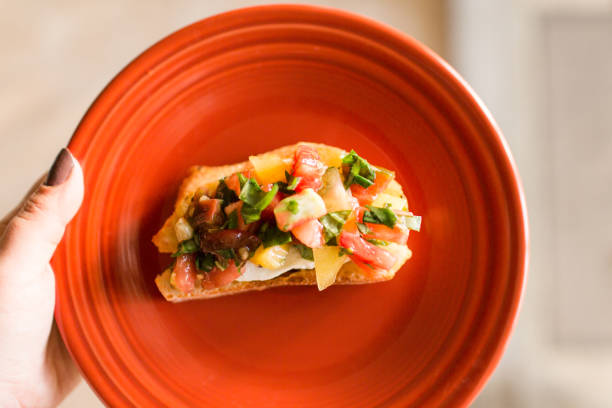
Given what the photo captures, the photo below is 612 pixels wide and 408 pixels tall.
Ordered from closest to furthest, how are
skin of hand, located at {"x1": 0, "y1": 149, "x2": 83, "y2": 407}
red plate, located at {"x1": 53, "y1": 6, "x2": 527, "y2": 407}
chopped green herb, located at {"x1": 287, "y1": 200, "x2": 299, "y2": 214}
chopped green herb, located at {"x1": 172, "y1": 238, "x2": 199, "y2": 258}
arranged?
chopped green herb, located at {"x1": 287, "y1": 200, "x2": 299, "y2": 214} < skin of hand, located at {"x1": 0, "y1": 149, "x2": 83, "y2": 407} < chopped green herb, located at {"x1": 172, "y1": 238, "x2": 199, "y2": 258} < red plate, located at {"x1": 53, "y1": 6, "x2": 527, "y2": 407}

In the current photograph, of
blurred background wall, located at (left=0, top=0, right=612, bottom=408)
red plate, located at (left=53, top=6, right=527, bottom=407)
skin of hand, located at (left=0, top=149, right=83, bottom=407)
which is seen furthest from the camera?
blurred background wall, located at (left=0, top=0, right=612, bottom=408)

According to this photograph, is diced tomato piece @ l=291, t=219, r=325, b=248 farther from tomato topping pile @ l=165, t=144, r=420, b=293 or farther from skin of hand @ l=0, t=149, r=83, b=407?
skin of hand @ l=0, t=149, r=83, b=407

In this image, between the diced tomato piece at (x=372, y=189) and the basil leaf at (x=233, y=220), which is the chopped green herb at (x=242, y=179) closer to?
the basil leaf at (x=233, y=220)

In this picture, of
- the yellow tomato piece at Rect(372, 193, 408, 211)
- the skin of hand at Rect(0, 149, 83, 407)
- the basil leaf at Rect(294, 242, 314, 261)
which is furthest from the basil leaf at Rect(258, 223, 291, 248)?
the skin of hand at Rect(0, 149, 83, 407)

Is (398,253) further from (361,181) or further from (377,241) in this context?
(361,181)

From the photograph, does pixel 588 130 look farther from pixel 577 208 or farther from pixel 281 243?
pixel 281 243

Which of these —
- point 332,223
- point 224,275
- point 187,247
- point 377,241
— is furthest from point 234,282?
point 377,241

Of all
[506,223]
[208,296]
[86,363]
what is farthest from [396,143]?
[86,363]

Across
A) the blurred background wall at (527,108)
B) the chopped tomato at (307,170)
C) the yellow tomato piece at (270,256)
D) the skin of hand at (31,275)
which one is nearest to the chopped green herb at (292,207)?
the chopped tomato at (307,170)
